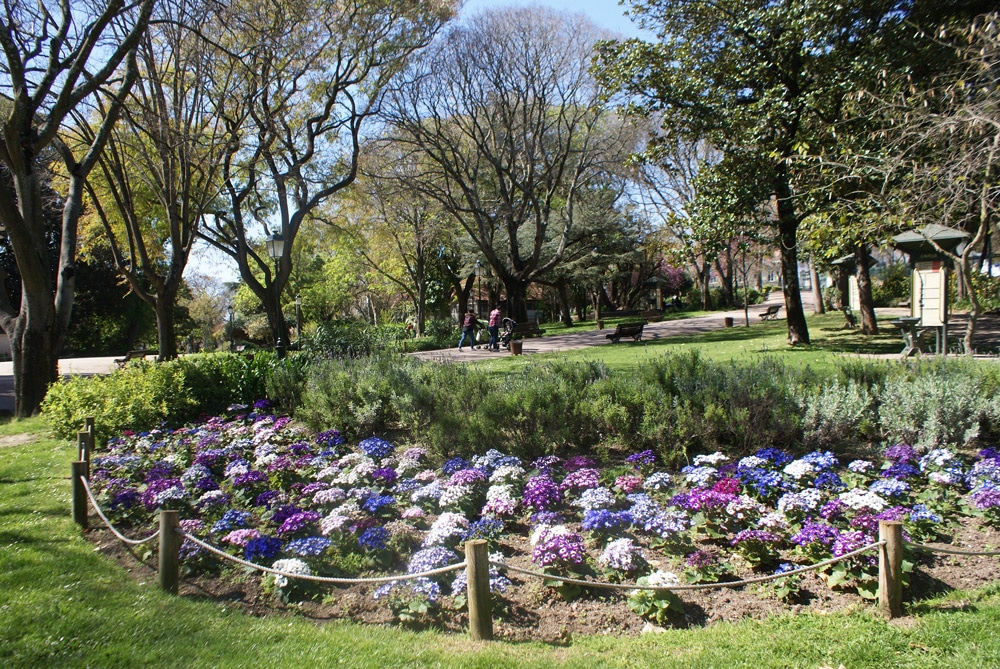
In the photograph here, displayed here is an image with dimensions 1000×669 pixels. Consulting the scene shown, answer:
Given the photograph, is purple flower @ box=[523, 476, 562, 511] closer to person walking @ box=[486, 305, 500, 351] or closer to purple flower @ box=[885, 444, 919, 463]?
purple flower @ box=[885, 444, 919, 463]

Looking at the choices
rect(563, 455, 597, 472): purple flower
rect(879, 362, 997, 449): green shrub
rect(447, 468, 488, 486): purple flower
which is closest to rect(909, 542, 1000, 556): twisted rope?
rect(879, 362, 997, 449): green shrub

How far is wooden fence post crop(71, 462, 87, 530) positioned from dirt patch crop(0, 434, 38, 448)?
15.7ft

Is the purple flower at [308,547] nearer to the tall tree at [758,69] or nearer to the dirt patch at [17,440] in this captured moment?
the dirt patch at [17,440]

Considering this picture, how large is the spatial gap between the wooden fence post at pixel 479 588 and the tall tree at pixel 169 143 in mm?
11194

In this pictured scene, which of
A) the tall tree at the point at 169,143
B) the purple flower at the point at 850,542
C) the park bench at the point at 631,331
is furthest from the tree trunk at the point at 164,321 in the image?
the purple flower at the point at 850,542

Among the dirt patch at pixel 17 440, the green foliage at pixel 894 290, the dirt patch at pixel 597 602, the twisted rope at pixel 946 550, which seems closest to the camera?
the twisted rope at pixel 946 550

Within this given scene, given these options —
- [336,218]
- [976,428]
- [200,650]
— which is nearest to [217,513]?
[200,650]

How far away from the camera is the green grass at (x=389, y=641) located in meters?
3.03

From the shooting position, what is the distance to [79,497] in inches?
212

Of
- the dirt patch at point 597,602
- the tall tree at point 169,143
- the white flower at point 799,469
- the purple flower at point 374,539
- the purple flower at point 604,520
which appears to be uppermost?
the tall tree at point 169,143

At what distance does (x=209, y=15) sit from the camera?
1277cm

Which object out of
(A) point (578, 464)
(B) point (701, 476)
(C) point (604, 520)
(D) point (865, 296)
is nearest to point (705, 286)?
(D) point (865, 296)

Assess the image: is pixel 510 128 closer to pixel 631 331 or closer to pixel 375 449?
pixel 631 331

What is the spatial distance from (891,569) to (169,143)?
1549cm
